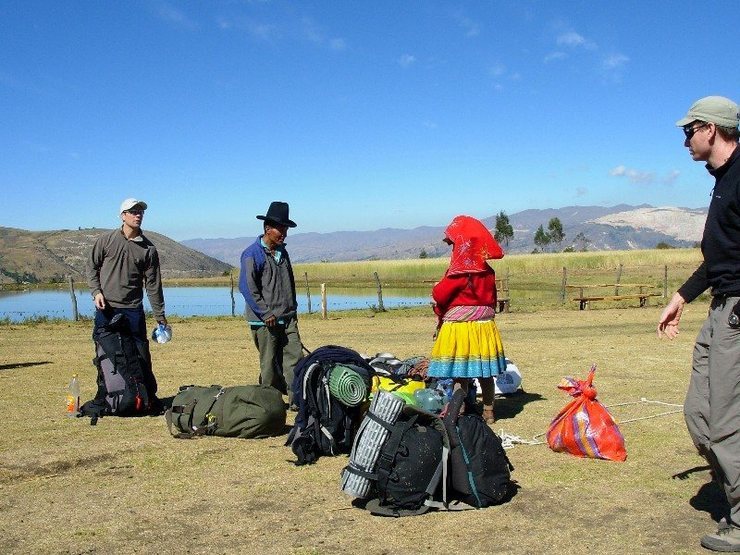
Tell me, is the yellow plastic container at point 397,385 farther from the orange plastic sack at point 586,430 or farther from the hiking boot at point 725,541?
the hiking boot at point 725,541

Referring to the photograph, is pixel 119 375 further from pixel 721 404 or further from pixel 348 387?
pixel 721 404

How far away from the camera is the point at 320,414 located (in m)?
6.18

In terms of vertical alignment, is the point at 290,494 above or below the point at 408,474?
below

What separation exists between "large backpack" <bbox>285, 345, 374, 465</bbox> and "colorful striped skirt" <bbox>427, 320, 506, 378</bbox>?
0.79 meters

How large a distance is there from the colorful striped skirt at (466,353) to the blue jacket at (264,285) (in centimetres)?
191

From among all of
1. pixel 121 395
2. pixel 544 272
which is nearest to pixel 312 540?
pixel 121 395

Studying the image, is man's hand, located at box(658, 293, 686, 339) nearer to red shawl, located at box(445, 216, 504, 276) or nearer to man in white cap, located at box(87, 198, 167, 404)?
red shawl, located at box(445, 216, 504, 276)

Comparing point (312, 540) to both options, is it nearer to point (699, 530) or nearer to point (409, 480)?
point (409, 480)

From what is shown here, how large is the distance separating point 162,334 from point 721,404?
5.61 meters

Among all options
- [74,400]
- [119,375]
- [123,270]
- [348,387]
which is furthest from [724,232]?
[74,400]

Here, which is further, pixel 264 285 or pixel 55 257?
pixel 55 257

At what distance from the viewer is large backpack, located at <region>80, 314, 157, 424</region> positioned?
7.81m

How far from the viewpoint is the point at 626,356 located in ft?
38.5

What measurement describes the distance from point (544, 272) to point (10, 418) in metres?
49.0
